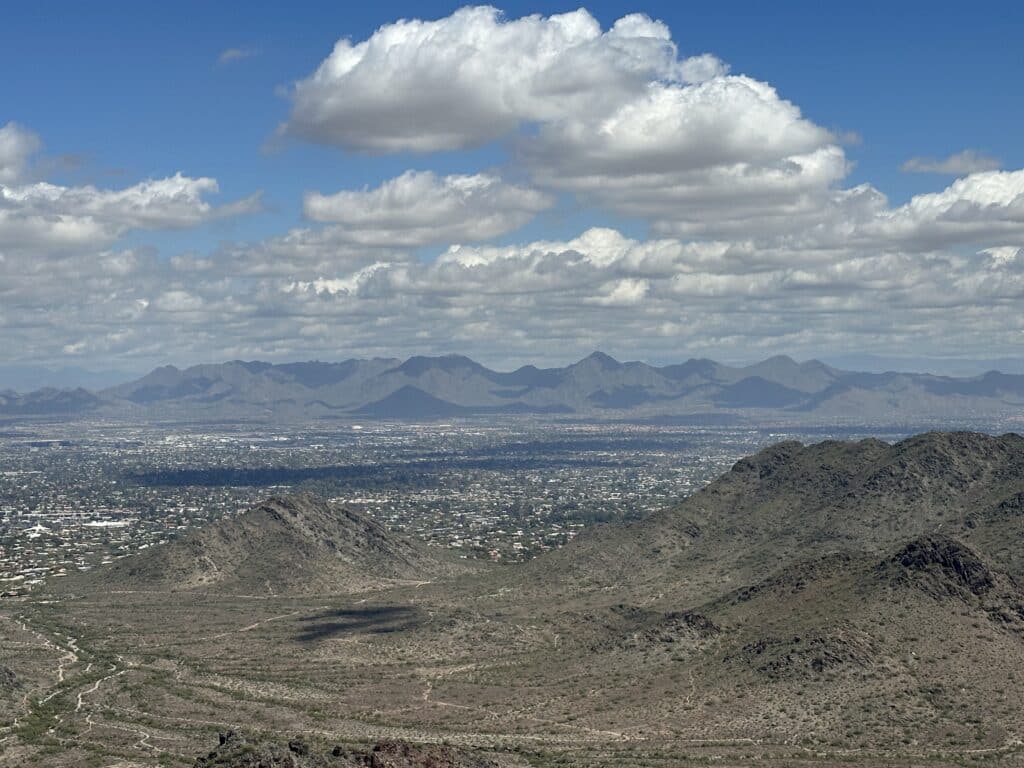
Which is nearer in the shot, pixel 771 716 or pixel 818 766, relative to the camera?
pixel 818 766

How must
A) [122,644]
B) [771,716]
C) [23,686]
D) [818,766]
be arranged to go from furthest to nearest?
[122,644]
[23,686]
[771,716]
[818,766]

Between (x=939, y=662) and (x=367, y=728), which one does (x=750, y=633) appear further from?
(x=367, y=728)

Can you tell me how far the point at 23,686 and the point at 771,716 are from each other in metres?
83.0

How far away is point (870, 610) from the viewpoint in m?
146

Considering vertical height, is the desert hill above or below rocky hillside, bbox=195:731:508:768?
below

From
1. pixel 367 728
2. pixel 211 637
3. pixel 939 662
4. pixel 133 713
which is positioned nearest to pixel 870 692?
pixel 939 662

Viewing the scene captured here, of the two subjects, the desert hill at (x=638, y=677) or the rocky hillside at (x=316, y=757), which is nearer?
the rocky hillside at (x=316, y=757)

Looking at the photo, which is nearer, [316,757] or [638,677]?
[316,757]

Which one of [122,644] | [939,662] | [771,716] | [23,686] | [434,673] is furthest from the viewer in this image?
[122,644]

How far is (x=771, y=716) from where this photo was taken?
12631 cm

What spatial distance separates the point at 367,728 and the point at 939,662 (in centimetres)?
6011

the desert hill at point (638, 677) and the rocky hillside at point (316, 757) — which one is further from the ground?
the rocky hillside at point (316, 757)

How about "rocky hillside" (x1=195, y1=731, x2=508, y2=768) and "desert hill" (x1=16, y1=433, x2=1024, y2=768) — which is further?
"desert hill" (x1=16, y1=433, x2=1024, y2=768)

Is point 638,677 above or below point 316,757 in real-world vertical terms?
below
